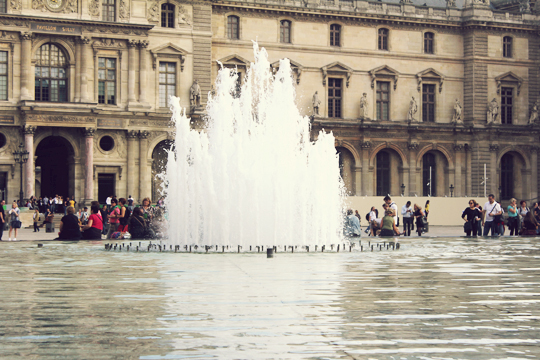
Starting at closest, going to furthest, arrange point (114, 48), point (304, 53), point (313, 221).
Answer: point (313, 221)
point (114, 48)
point (304, 53)

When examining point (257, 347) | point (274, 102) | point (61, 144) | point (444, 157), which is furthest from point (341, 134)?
point (257, 347)

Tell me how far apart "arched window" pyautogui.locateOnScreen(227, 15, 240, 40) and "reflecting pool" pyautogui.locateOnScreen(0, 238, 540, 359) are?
1460 inches

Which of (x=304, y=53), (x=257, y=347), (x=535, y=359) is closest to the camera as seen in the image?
(x=535, y=359)

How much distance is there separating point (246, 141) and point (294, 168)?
5.15ft

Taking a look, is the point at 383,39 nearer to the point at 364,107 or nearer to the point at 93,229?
the point at 364,107

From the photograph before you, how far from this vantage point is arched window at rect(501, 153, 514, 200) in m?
61.4

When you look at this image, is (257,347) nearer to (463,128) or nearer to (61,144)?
(61,144)

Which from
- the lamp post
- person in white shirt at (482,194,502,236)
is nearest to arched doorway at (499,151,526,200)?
person in white shirt at (482,194,502,236)

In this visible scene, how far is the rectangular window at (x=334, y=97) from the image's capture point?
57.3 meters

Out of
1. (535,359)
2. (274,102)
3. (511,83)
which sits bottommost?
(535,359)

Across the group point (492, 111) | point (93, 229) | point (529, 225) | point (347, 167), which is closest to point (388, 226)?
point (529, 225)

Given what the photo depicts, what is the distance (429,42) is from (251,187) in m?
39.8

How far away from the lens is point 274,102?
2616 centimetres

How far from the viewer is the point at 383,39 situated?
5878cm
